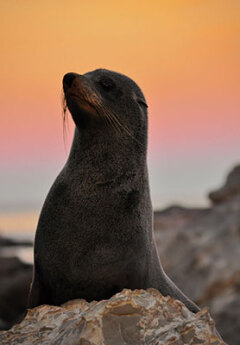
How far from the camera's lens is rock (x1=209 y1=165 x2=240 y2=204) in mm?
16812

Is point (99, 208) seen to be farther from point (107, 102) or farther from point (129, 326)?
point (129, 326)

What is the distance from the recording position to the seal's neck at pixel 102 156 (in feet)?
21.4

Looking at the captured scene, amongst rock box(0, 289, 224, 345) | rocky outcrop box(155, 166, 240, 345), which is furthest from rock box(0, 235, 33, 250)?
rock box(0, 289, 224, 345)

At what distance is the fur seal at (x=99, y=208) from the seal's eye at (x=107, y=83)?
0.04 feet

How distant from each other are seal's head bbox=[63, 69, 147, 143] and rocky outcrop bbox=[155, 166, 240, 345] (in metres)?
5.50

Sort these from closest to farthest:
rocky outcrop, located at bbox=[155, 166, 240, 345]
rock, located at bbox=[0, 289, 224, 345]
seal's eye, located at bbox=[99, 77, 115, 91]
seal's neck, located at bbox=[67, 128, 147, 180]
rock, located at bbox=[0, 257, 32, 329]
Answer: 1. rock, located at bbox=[0, 289, 224, 345]
2. seal's neck, located at bbox=[67, 128, 147, 180]
3. seal's eye, located at bbox=[99, 77, 115, 91]
4. rocky outcrop, located at bbox=[155, 166, 240, 345]
5. rock, located at bbox=[0, 257, 32, 329]

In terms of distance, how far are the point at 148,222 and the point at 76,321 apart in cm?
251

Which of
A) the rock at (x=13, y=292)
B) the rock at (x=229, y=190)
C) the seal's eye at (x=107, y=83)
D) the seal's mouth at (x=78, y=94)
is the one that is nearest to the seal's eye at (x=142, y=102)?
the seal's eye at (x=107, y=83)

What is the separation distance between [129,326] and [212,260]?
337 inches

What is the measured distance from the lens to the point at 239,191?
16.2m

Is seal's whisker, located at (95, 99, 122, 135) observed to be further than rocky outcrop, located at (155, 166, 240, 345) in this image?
No

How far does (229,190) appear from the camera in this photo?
1698cm

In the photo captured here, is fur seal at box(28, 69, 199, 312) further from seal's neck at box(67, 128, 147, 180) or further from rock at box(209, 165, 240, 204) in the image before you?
rock at box(209, 165, 240, 204)

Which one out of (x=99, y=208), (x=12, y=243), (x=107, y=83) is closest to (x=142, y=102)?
(x=107, y=83)
